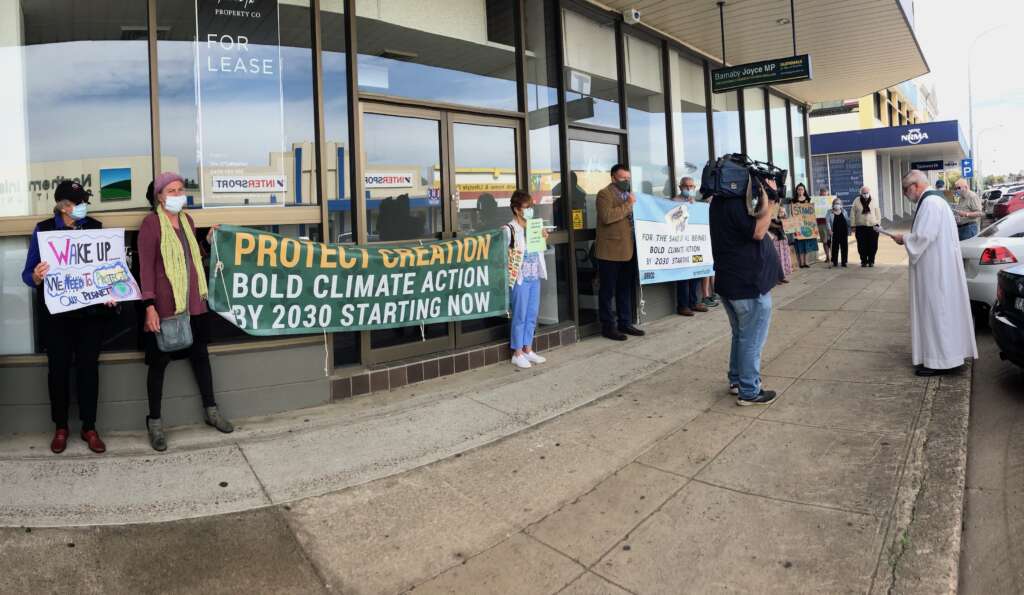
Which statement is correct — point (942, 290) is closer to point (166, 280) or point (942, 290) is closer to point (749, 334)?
point (749, 334)

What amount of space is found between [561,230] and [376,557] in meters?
5.32

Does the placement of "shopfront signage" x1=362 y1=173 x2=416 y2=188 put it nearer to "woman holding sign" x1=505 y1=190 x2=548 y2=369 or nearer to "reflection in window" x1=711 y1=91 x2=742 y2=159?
"woman holding sign" x1=505 y1=190 x2=548 y2=369

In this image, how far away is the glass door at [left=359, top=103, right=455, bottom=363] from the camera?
241 inches

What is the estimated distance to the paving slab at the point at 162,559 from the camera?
120 inches

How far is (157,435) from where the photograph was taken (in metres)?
4.63

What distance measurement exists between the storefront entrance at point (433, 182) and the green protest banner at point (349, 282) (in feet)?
1.10

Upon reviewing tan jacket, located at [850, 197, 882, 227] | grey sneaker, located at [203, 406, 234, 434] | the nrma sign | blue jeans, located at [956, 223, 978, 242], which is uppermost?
the nrma sign

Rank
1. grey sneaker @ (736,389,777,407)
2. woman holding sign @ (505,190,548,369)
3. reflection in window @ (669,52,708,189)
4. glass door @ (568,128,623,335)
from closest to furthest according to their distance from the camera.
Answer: grey sneaker @ (736,389,777,407), woman holding sign @ (505,190,548,369), glass door @ (568,128,623,335), reflection in window @ (669,52,708,189)

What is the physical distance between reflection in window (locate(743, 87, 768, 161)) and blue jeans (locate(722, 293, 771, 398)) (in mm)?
9073

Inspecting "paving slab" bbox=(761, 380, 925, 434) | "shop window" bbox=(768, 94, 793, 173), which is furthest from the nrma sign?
"paving slab" bbox=(761, 380, 925, 434)

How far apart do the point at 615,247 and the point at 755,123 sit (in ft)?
26.1

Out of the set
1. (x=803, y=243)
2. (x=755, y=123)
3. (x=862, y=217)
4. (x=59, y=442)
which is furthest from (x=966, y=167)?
(x=59, y=442)

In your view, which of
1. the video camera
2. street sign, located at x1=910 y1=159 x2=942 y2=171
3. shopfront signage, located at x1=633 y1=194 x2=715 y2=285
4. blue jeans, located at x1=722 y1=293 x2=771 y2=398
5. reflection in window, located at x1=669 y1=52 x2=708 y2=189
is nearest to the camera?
the video camera

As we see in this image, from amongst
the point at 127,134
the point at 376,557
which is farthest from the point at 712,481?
the point at 127,134
